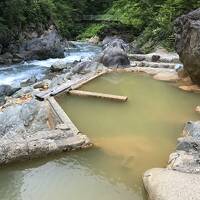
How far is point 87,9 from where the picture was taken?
54.8 meters

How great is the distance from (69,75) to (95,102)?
18.2 feet

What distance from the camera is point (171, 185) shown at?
6.09 meters

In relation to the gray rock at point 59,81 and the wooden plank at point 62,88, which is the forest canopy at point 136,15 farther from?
the wooden plank at point 62,88

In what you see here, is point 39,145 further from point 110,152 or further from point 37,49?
point 37,49

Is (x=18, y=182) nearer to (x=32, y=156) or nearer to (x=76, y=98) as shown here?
(x=32, y=156)

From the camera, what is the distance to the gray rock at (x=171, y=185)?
581cm

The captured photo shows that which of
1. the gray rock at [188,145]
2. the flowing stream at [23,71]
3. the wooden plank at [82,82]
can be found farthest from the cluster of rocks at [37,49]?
the gray rock at [188,145]

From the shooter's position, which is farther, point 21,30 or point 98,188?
point 21,30

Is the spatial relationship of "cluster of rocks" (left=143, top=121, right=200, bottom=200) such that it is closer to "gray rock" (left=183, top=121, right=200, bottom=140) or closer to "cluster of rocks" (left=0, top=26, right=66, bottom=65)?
"gray rock" (left=183, top=121, right=200, bottom=140)

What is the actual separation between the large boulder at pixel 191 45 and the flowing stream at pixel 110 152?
1148 millimetres

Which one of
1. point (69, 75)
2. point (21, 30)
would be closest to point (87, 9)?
point (21, 30)

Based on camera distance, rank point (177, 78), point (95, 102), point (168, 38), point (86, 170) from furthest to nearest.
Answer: point (168, 38), point (177, 78), point (95, 102), point (86, 170)

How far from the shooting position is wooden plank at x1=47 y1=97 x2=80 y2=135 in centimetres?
893

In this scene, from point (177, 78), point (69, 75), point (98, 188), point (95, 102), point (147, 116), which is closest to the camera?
point (98, 188)
